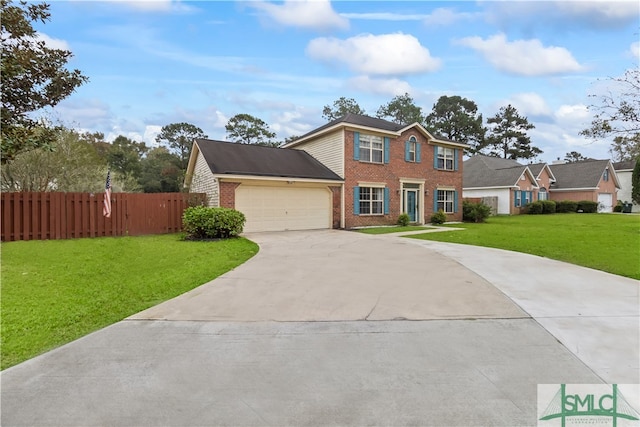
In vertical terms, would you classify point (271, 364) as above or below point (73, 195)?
below

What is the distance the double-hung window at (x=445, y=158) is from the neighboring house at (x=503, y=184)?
12.2 m

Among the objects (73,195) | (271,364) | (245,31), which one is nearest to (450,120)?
(245,31)

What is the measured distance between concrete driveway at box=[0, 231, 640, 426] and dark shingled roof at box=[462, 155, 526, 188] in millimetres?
29197

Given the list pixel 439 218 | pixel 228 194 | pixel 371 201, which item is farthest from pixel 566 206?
pixel 228 194

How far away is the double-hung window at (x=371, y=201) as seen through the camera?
1881 centimetres

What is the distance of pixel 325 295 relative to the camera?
554 centimetres

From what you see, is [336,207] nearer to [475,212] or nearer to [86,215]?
[475,212]

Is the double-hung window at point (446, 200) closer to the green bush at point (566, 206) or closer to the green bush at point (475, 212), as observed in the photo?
the green bush at point (475, 212)

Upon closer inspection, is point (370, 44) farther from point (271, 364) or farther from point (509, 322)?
point (271, 364)

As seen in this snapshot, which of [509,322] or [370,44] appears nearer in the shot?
[509,322]

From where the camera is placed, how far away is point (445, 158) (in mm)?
22422

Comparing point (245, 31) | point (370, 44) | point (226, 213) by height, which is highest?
point (370, 44)

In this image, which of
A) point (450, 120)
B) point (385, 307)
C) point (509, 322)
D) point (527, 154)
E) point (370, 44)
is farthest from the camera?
point (527, 154)

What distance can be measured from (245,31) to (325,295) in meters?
9.58
